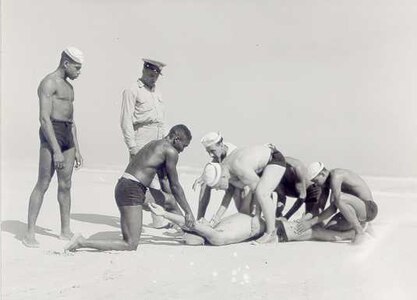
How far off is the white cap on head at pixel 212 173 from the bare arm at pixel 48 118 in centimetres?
167

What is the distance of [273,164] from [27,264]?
3018mm

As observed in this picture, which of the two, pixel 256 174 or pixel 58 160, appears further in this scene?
pixel 256 174

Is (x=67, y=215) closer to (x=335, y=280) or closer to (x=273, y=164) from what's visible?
(x=273, y=164)

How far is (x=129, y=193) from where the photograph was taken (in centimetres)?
712

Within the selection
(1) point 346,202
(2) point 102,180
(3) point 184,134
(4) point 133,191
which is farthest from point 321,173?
(2) point 102,180

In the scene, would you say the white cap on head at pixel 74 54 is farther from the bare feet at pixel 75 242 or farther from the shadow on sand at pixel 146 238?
the shadow on sand at pixel 146 238

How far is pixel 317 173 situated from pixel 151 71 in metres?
2.64

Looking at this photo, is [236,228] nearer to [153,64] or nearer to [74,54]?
[153,64]

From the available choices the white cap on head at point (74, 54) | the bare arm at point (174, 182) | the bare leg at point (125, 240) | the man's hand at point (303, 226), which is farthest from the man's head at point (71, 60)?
the man's hand at point (303, 226)

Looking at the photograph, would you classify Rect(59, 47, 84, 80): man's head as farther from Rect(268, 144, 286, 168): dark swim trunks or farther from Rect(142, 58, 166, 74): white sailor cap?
Rect(268, 144, 286, 168): dark swim trunks

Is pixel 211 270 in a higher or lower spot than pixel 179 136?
lower

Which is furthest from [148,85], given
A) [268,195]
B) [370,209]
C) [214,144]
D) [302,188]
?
[370,209]

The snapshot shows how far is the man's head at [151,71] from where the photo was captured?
869 cm

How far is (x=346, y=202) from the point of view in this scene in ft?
25.2
